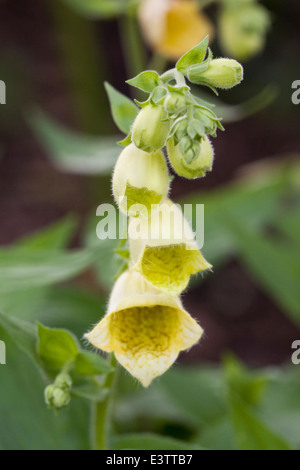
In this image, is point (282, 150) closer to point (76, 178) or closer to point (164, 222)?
point (76, 178)

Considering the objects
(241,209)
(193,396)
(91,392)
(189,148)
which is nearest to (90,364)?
(91,392)

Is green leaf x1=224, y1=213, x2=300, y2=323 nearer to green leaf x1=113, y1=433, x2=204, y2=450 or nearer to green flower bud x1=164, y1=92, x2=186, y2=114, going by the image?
green leaf x1=113, y1=433, x2=204, y2=450

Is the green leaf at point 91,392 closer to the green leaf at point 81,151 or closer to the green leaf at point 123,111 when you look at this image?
the green leaf at point 123,111

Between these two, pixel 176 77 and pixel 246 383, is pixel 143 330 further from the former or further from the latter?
pixel 246 383

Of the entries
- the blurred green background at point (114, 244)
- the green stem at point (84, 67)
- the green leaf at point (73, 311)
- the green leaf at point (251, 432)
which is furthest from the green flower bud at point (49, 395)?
the green stem at point (84, 67)

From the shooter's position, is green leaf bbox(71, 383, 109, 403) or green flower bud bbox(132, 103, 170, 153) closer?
green flower bud bbox(132, 103, 170, 153)

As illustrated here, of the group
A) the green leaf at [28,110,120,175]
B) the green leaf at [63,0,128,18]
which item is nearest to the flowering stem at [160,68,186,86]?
the green leaf at [28,110,120,175]
